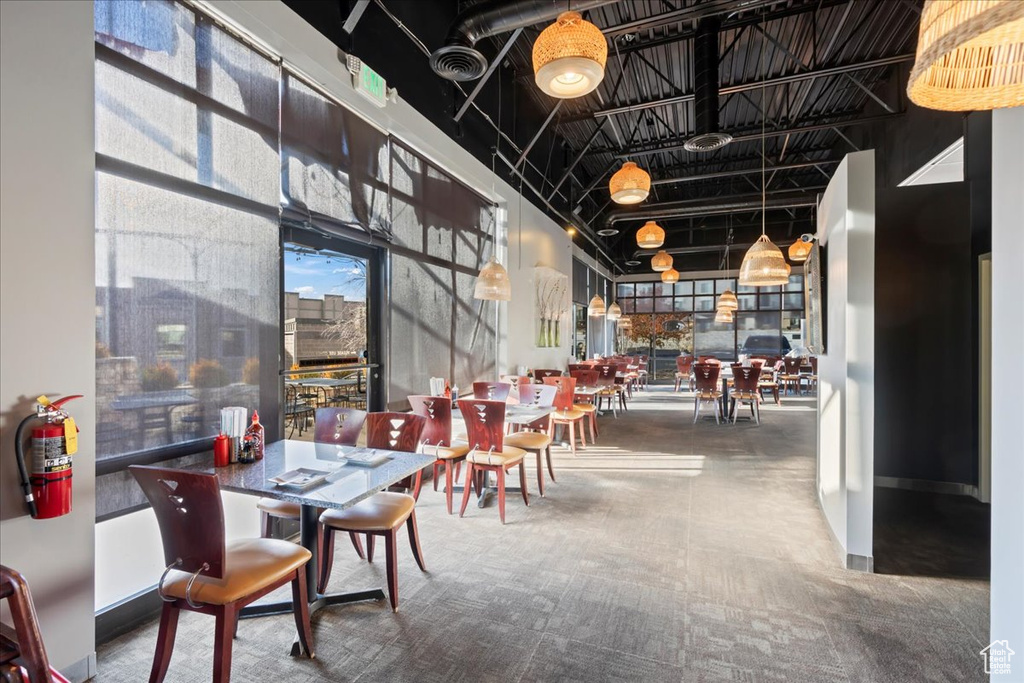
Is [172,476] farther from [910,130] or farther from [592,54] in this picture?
[910,130]

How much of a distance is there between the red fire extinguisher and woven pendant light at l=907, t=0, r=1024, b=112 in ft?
9.68

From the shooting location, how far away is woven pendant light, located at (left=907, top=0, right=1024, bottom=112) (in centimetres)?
101

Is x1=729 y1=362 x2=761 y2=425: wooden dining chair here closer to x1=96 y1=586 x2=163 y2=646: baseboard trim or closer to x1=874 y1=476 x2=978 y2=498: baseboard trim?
x1=874 y1=476 x2=978 y2=498: baseboard trim

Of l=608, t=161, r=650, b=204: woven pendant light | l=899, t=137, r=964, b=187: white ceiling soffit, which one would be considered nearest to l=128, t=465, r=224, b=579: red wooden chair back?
l=608, t=161, r=650, b=204: woven pendant light

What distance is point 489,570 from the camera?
2.82 meters

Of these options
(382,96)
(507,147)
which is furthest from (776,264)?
(382,96)

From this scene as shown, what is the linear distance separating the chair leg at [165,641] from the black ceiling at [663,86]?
3688mm

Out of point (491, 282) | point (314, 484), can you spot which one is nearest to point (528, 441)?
point (491, 282)

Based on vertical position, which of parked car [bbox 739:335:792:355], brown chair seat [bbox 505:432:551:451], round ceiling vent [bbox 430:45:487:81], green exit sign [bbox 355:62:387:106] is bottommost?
brown chair seat [bbox 505:432:551:451]

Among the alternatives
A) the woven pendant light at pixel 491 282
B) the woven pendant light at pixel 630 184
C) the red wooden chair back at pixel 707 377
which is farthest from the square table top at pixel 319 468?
the red wooden chair back at pixel 707 377

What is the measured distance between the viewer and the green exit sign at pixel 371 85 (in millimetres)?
3658

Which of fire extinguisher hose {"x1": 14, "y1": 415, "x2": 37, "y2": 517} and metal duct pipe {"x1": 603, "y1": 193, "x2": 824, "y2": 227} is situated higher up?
metal duct pipe {"x1": 603, "y1": 193, "x2": 824, "y2": 227}

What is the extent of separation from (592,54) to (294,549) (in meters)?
3.07

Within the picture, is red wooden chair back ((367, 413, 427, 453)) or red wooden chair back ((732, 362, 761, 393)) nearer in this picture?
red wooden chair back ((367, 413, 427, 453))
